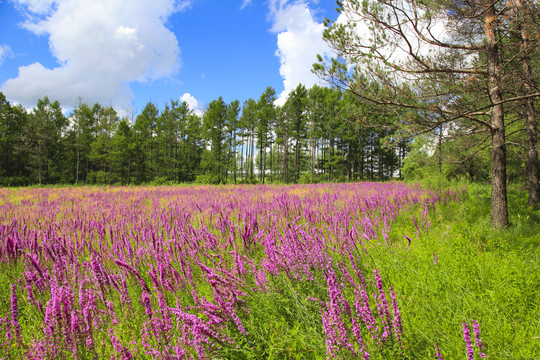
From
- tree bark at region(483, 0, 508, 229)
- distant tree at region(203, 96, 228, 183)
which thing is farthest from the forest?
tree bark at region(483, 0, 508, 229)

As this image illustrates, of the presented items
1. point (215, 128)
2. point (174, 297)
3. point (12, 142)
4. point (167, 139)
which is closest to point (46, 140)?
point (12, 142)

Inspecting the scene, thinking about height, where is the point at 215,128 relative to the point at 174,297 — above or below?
above

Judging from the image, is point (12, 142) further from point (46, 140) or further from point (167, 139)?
point (167, 139)

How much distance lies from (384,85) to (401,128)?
1040 millimetres

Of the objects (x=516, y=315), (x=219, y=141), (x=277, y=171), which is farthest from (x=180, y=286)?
(x=277, y=171)

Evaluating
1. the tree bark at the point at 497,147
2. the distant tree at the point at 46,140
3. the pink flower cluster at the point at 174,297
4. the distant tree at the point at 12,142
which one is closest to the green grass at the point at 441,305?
the pink flower cluster at the point at 174,297

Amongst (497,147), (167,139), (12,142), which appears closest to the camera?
(497,147)

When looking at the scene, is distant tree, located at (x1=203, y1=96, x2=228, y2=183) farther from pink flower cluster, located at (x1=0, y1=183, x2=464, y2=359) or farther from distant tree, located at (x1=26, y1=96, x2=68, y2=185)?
pink flower cluster, located at (x1=0, y1=183, x2=464, y2=359)

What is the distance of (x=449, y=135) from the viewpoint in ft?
18.8

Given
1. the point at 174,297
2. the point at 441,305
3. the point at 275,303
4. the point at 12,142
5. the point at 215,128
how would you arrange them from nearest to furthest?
1. the point at 441,305
2. the point at 275,303
3. the point at 174,297
4. the point at 215,128
5. the point at 12,142

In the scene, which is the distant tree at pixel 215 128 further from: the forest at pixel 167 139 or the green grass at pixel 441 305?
→ the green grass at pixel 441 305

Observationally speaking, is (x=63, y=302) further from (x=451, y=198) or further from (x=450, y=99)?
(x=451, y=198)

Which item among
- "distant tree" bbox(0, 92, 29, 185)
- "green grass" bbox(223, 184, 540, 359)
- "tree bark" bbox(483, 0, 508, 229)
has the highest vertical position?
"distant tree" bbox(0, 92, 29, 185)

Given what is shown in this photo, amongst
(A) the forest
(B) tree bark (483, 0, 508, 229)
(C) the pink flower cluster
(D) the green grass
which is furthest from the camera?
(A) the forest
